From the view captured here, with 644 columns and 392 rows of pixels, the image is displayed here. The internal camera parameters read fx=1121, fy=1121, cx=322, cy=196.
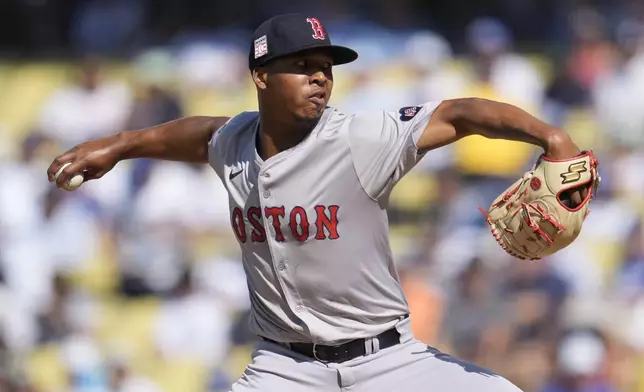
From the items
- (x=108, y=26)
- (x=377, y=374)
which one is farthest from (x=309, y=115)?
(x=108, y=26)

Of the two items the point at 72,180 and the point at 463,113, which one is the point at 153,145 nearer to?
the point at 72,180

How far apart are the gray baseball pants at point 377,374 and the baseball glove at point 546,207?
0.50m

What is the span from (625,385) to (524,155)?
2.18 meters

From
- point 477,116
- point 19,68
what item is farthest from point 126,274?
point 477,116

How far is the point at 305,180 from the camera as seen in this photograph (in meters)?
4.09

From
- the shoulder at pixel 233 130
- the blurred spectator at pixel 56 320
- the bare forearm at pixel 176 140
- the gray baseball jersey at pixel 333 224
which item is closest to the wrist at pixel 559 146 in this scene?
the gray baseball jersey at pixel 333 224

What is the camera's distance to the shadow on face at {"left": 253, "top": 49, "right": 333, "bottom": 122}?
13.4 feet

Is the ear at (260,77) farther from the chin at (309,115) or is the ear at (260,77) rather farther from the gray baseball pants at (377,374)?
the gray baseball pants at (377,374)

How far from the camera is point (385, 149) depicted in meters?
4.02

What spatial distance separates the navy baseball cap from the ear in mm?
24

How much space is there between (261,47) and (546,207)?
1.21 meters

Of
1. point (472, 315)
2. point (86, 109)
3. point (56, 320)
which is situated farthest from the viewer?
point (86, 109)

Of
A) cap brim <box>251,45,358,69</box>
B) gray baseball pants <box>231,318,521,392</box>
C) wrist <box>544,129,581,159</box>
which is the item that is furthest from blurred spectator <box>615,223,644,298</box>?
wrist <box>544,129,581,159</box>

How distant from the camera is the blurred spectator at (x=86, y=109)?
1023cm
